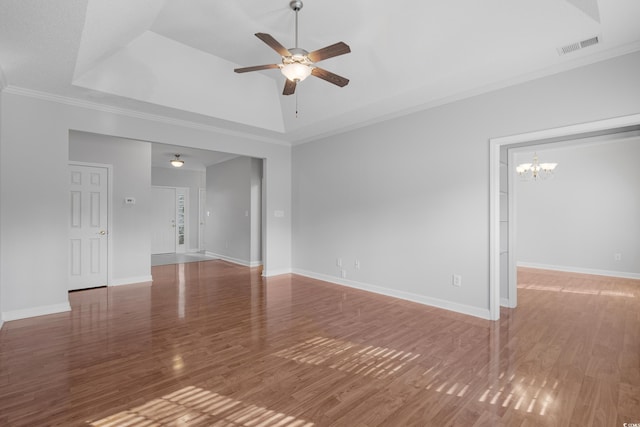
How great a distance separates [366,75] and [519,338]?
11.6 feet

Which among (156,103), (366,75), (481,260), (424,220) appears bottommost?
(481,260)

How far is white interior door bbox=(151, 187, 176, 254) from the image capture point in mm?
9609

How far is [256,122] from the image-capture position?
525cm

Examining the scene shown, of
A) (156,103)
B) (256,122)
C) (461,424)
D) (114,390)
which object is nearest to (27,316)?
(114,390)

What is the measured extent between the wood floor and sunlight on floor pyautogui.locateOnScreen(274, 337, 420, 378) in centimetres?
2

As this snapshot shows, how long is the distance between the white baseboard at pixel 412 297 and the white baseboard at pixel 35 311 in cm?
387

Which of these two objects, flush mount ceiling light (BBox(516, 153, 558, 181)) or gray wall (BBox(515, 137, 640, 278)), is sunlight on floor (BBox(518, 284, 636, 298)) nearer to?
gray wall (BBox(515, 137, 640, 278))

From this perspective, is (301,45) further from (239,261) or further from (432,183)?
(239,261)

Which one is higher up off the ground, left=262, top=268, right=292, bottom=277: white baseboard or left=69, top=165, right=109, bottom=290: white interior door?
left=69, top=165, right=109, bottom=290: white interior door

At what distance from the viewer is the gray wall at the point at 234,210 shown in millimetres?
7566

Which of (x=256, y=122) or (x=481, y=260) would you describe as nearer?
(x=481, y=260)

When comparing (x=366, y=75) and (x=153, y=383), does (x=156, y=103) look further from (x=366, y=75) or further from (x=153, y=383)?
(x=153, y=383)

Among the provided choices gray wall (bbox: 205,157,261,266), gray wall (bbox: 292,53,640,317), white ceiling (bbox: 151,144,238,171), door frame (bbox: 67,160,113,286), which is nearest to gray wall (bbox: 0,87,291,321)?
door frame (bbox: 67,160,113,286)

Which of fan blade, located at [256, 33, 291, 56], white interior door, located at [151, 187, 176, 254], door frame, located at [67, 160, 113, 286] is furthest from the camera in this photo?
white interior door, located at [151, 187, 176, 254]
